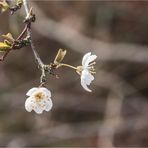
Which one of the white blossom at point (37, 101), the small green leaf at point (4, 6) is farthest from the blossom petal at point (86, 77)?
the small green leaf at point (4, 6)

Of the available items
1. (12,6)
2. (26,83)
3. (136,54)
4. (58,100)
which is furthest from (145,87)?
(12,6)

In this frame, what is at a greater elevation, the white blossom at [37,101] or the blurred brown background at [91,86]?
the blurred brown background at [91,86]

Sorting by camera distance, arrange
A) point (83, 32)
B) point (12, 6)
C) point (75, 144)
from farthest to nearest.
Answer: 1. point (83, 32)
2. point (75, 144)
3. point (12, 6)

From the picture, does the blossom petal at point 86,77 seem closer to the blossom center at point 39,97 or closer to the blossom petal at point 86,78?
the blossom petal at point 86,78

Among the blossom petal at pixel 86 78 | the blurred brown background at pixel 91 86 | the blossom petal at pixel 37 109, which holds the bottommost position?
the blossom petal at pixel 37 109

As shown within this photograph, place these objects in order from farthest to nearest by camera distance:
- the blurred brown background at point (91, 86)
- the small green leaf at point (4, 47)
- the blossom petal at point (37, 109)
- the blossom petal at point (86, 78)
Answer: the blurred brown background at point (91, 86), the blossom petal at point (37, 109), the blossom petal at point (86, 78), the small green leaf at point (4, 47)

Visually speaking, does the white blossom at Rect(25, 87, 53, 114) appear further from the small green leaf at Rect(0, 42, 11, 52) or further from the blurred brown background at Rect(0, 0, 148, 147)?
the blurred brown background at Rect(0, 0, 148, 147)

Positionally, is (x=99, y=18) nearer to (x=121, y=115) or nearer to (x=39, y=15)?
(x=39, y=15)

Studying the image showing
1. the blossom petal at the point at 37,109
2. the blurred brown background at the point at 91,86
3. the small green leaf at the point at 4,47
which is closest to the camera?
the small green leaf at the point at 4,47

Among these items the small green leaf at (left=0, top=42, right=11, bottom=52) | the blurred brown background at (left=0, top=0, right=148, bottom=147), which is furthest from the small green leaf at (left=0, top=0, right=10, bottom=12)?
the blurred brown background at (left=0, top=0, right=148, bottom=147)
